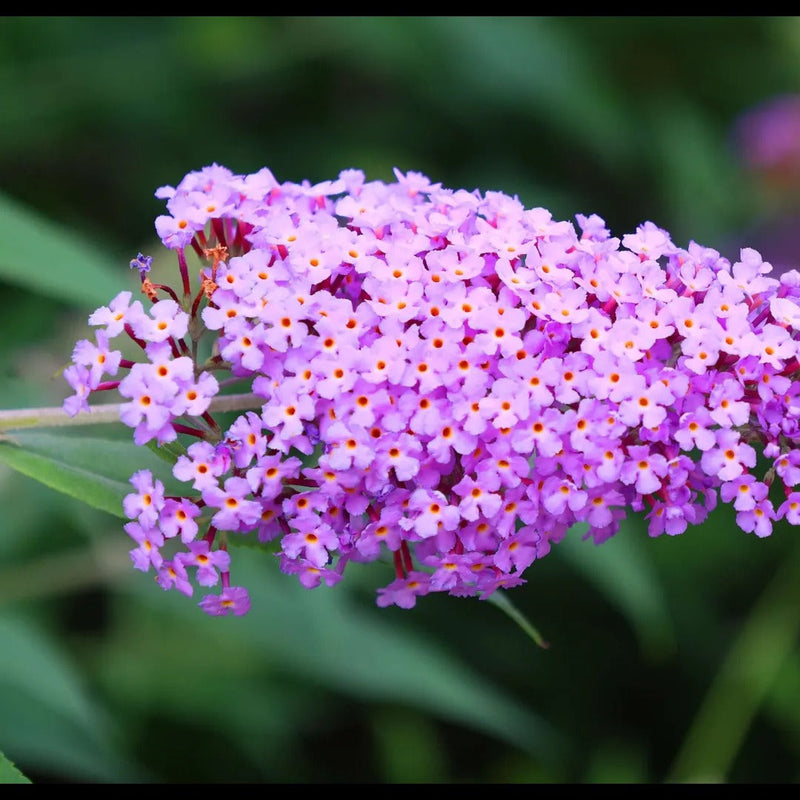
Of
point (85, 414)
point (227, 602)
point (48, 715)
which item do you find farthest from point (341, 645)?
point (85, 414)

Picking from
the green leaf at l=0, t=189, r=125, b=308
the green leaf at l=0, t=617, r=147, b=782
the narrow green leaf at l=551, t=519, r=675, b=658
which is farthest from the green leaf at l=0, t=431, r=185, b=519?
the narrow green leaf at l=551, t=519, r=675, b=658

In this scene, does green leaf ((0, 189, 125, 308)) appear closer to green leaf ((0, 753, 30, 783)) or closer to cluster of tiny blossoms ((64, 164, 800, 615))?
cluster of tiny blossoms ((64, 164, 800, 615))

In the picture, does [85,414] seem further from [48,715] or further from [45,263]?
[48,715]

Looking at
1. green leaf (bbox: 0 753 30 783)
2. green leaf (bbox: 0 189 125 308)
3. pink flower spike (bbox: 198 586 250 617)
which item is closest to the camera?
green leaf (bbox: 0 753 30 783)

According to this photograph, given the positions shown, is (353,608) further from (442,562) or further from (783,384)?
(783,384)

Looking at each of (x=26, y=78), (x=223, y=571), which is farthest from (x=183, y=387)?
(x=26, y=78)
